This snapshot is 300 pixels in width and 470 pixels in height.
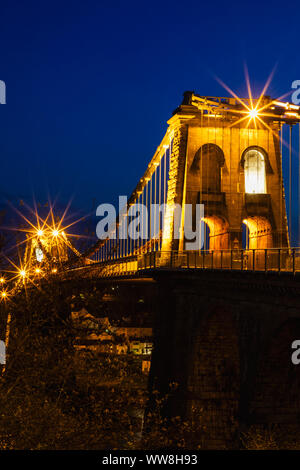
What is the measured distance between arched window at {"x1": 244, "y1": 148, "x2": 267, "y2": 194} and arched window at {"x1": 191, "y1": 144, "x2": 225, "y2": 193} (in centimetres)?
183

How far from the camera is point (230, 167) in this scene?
3872 cm

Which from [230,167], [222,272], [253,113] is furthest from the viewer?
[230,167]

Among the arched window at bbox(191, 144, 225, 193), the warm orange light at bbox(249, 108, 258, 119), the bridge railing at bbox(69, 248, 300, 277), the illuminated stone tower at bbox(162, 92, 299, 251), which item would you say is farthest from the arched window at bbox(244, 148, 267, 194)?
the bridge railing at bbox(69, 248, 300, 277)

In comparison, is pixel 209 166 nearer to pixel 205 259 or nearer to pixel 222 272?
pixel 205 259

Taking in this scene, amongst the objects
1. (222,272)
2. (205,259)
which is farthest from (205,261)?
(222,272)

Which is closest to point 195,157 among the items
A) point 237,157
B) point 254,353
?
point 237,157

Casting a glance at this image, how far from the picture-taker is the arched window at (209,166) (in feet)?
126

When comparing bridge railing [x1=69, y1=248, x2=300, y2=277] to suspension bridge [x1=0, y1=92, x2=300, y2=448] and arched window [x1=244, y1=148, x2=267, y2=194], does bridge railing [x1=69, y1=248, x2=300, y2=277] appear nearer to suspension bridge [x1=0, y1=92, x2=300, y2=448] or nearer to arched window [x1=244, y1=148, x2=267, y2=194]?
suspension bridge [x1=0, y1=92, x2=300, y2=448]

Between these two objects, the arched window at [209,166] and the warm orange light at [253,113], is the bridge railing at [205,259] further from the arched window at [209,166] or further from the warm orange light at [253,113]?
the warm orange light at [253,113]

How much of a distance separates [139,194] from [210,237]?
547 inches

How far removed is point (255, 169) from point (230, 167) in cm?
183

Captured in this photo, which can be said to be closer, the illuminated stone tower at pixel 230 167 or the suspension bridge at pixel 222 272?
the suspension bridge at pixel 222 272

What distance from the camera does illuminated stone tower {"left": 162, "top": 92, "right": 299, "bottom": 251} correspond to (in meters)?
38.1

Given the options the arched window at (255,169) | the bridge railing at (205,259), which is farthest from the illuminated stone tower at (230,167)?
the bridge railing at (205,259)
